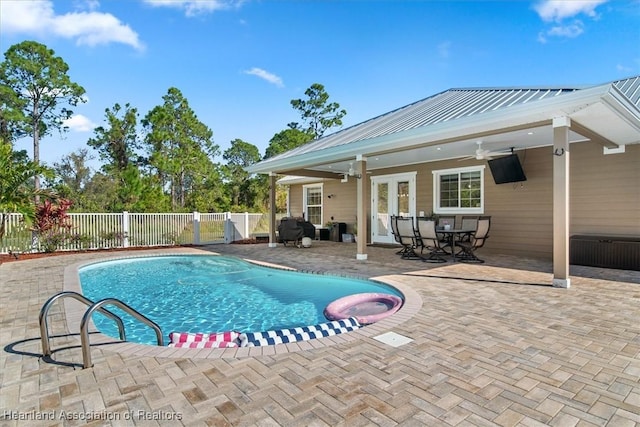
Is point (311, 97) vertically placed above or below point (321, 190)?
above

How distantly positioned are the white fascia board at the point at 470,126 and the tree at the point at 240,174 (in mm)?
15291

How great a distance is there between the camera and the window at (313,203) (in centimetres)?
1520

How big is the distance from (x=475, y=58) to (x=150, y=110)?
20.1 metres

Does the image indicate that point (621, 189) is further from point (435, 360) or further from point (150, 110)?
point (150, 110)

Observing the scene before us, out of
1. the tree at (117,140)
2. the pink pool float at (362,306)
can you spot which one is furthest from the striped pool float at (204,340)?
the tree at (117,140)

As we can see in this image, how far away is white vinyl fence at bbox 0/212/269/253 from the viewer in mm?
10266

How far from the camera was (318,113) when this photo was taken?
1161 inches

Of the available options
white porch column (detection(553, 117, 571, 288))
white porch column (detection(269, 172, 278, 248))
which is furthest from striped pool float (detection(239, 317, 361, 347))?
white porch column (detection(269, 172, 278, 248))

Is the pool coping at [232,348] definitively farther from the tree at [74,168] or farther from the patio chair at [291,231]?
the tree at [74,168]

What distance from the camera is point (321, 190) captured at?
15062mm

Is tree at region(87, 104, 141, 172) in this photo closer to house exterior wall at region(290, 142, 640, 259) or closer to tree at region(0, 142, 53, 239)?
tree at region(0, 142, 53, 239)

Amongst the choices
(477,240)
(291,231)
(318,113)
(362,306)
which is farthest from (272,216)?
(318,113)

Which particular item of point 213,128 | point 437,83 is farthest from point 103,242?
point 213,128

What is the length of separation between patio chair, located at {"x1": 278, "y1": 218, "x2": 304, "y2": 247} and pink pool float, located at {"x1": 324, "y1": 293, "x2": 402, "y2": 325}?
6.75 m
